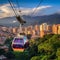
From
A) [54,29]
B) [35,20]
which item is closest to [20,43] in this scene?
[54,29]

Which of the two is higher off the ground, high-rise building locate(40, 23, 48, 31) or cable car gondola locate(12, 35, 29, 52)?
high-rise building locate(40, 23, 48, 31)

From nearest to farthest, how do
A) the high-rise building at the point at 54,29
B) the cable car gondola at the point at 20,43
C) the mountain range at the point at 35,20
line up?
the cable car gondola at the point at 20,43, the high-rise building at the point at 54,29, the mountain range at the point at 35,20

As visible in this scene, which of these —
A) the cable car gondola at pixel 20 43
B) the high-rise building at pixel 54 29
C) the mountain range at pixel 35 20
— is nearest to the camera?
the cable car gondola at pixel 20 43

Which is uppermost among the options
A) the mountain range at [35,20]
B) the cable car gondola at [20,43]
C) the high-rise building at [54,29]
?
the mountain range at [35,20]

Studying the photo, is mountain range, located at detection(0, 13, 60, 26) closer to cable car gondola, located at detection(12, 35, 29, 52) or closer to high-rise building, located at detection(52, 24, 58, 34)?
high-rise building, located at detection(52, 24, 58, 34)

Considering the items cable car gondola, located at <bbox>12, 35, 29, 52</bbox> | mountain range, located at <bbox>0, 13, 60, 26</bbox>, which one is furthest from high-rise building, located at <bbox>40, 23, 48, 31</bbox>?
cable car gondola, located at <bbox>12, 35, 29, 52</bbox>

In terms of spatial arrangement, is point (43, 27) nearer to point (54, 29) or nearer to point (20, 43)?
point (54, 29)

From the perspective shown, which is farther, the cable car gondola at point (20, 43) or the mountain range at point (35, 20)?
the mountain range at point (35, 20)

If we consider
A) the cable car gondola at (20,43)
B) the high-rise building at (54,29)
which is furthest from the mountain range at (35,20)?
the cable car gondola at (20,43)

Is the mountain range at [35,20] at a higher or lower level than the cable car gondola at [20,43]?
higher

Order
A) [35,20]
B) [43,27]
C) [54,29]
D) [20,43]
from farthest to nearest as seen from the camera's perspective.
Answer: [35,20], [43,27], [54,29], [20,43]

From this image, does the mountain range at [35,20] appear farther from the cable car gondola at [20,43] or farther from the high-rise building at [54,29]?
the cable car gondola at [20,43]
